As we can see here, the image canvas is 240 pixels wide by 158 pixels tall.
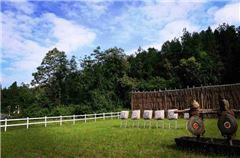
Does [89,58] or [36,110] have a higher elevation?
[89,58]

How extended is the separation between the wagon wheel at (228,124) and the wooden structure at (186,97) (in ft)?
53.5

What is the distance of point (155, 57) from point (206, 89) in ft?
91.0

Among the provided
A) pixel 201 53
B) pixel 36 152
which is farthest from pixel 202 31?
pixel 36 152

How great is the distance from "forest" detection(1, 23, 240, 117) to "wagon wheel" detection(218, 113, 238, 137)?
87.1 ft

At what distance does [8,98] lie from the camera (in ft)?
307

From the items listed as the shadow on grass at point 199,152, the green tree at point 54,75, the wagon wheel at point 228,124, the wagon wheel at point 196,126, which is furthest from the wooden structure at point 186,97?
the green tree at point 54,75

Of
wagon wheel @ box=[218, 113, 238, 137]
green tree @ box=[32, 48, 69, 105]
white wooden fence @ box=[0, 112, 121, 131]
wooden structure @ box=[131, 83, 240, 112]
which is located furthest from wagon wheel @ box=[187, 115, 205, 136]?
green tree @ box=[32, 48, 69, 105]

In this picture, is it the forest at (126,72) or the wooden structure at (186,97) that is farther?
the forest at (126,72)

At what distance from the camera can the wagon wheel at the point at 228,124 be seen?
8.82m

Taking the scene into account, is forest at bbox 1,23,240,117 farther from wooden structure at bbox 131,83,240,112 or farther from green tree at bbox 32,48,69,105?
wooden structure at bbox 131,83,240,112

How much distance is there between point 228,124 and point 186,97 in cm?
1976

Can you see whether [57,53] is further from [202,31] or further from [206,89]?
[206,89]

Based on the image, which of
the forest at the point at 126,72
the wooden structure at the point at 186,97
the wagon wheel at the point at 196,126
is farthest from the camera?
the forest at the point at 126,72

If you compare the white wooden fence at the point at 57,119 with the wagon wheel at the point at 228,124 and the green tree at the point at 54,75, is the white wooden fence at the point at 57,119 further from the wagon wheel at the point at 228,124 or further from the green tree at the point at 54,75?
the green tree at the point at 54,75
